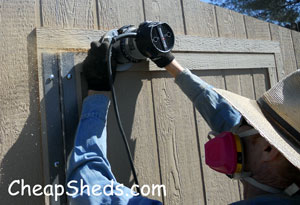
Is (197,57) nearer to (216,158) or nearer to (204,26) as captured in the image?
(204,26)

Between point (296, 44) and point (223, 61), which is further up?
point (296, 44)

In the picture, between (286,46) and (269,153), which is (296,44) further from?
(269,153)

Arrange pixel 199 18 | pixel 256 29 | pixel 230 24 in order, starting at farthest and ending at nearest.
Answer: pixel 256 29 → pixel 230 24 → pixel 199 18

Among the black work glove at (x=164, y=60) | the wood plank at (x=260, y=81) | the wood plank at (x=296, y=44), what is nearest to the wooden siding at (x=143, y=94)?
the wood plank at (x=260, y=81)

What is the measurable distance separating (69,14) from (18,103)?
399mm

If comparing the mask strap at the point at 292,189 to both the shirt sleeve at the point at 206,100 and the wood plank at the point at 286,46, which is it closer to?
the shirt sleeve at the point at 206,100

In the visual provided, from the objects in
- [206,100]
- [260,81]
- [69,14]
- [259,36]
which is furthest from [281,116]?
[259,36]

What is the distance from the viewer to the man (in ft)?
2.46

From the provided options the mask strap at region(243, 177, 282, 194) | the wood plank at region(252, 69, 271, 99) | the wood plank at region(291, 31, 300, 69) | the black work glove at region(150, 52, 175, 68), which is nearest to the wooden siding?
the wood plank at region(252, 69, 271, 99)

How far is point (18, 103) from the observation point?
1.03m

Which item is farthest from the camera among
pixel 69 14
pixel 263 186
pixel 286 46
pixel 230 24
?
pixel 286 46

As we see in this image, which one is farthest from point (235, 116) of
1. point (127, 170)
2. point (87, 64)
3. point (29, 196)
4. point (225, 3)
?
point (225, 3)

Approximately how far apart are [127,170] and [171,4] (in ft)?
2.70

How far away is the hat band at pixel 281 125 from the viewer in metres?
0.73
